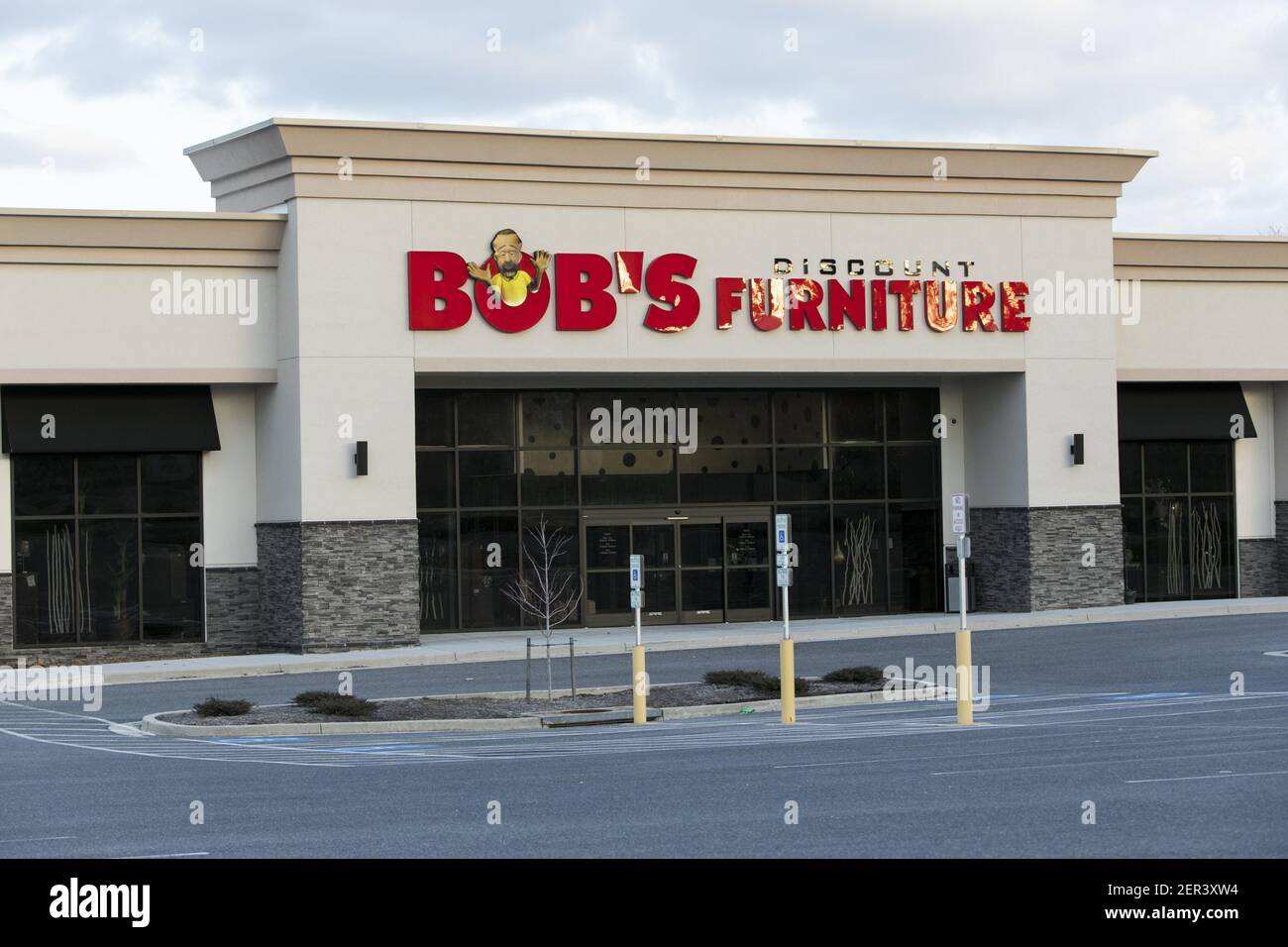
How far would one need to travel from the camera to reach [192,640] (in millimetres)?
33312

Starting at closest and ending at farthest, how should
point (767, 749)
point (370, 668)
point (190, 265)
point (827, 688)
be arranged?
point (767, 749), point (827, 688), point (370, 668), point (190, 265)

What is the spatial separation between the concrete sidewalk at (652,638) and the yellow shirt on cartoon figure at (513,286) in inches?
237

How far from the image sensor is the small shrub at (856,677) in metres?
25.3

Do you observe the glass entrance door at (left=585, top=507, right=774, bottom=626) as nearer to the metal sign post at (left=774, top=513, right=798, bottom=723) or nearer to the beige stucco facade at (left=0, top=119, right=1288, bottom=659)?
the beige stucco facade at (left=0, top=119, right=1288, bottom=659)

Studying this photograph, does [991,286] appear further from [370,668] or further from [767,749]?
[767,749]

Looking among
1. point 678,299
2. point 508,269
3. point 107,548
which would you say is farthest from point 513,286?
point 107,548

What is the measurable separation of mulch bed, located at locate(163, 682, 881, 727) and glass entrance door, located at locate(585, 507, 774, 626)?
36.6ft

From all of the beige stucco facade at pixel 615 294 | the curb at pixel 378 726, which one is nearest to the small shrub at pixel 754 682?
the curb at pixel 378 726

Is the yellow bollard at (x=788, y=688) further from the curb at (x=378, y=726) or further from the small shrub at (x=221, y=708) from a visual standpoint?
the small shrub at (x=221, y=708)

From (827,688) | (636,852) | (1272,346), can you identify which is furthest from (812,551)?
(636,852)

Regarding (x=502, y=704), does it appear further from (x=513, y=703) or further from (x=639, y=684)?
(x=639, y=684)

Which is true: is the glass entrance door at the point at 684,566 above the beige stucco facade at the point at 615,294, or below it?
below

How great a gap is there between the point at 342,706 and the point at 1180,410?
75.6 feet
